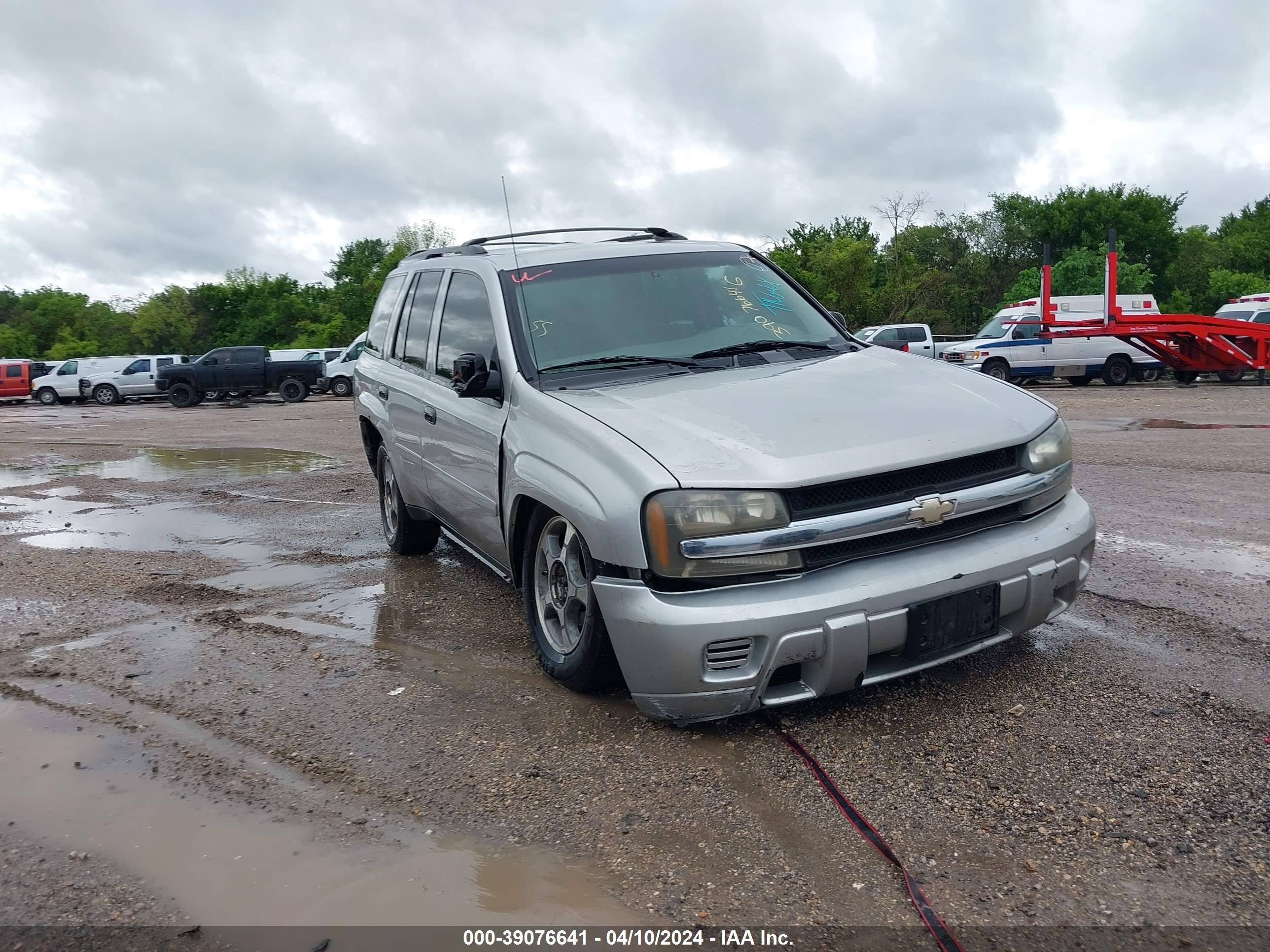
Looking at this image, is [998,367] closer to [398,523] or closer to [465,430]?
[398,523]

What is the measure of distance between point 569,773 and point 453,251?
3.38 metres

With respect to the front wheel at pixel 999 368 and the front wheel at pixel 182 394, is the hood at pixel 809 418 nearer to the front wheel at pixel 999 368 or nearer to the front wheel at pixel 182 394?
the front wheel at pixel 999 368

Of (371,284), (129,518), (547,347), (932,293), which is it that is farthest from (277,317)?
(547,347)

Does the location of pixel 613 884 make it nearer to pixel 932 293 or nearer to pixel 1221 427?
pixel 1221 427

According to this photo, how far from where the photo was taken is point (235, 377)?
31.6m

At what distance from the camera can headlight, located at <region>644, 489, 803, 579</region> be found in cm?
323

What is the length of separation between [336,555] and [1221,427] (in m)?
11.4

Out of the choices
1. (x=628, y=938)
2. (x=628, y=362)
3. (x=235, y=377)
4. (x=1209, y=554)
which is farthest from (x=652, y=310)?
(x=235, y=377)

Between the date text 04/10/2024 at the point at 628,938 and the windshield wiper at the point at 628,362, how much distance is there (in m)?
2.38

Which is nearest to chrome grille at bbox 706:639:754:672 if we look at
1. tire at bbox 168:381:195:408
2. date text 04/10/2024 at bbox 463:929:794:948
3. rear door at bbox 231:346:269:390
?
date text 04/10/2024 at bbox 463:929:794:948

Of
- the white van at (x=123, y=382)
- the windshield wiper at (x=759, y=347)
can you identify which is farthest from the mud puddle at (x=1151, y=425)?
the white van at (x=123, y=382)

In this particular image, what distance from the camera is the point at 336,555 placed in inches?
270

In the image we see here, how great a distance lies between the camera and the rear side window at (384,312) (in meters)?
6.49

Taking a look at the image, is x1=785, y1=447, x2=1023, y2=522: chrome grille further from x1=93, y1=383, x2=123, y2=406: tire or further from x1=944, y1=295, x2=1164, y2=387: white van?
x1=93, y1=383, x2=123, y2=406: tire
